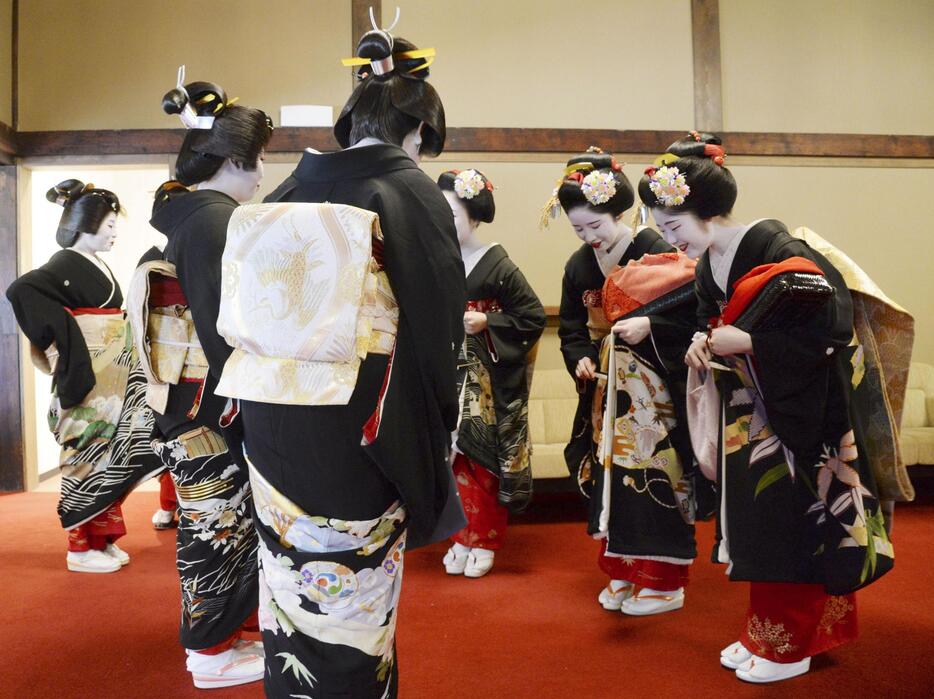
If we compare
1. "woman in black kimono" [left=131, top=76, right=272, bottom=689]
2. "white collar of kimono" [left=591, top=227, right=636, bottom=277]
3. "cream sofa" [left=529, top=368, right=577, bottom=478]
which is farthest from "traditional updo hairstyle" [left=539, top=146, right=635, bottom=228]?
"cream sofa" [left=529, top=368, right=577, bottom=478]

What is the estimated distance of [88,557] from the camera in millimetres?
3650

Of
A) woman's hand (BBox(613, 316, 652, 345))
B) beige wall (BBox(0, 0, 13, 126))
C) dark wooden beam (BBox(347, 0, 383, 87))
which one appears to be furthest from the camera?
dark wooden beam (BBox(347, 0, 383, 87))

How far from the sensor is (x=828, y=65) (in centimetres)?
570

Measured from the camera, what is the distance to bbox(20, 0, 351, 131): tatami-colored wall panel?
542 cm

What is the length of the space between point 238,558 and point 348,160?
1.27 meters

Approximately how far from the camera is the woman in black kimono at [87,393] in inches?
139

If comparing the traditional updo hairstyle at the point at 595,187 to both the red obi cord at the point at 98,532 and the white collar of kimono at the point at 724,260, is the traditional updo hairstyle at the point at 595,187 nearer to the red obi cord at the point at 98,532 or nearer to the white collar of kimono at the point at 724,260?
the white collar of kimono at the point at 724,260

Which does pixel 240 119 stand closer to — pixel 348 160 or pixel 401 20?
pixel 348 160

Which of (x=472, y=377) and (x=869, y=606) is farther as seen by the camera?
(x=472, y=377)

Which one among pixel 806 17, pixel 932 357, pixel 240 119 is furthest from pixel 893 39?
pixel 240 119

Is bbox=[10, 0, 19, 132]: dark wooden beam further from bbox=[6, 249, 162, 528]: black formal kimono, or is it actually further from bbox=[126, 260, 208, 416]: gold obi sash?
bbox=[126, 260, 208, 416]: gold obi sash

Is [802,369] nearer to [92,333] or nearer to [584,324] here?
[584,324]

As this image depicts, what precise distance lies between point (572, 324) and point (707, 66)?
3.20m

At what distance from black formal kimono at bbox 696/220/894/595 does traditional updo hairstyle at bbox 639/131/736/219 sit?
0.43 feet
